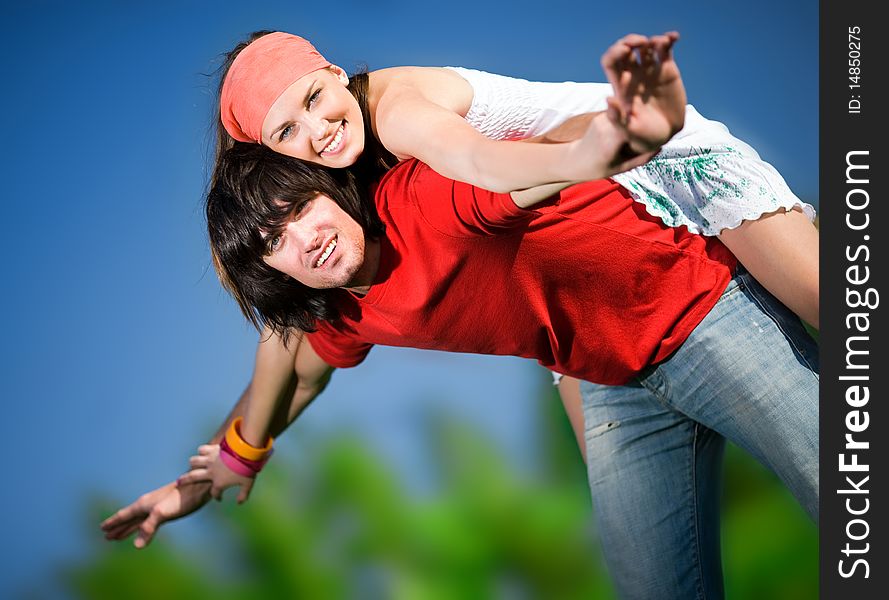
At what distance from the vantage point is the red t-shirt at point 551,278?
1156 mm

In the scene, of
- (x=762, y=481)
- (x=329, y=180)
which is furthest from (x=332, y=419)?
(x=329, y=180)

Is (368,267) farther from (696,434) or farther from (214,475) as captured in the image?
(214,475)

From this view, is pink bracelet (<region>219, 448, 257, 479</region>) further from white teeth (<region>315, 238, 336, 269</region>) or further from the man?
white teeth (<region>315, 238, 336, 269</region>)

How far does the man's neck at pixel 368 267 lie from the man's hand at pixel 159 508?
0.70m

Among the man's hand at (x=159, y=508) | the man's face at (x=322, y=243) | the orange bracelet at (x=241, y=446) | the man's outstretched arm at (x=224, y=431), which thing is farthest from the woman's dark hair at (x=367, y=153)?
the man's hand at (x=159, y=508)

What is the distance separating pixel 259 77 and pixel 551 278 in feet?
1.53

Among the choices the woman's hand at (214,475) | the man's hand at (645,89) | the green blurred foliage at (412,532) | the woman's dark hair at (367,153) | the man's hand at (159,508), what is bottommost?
the green blurred foliage at (412,532)

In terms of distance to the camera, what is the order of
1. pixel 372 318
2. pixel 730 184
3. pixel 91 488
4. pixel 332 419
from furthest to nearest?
pixel 332 419 < pixel 91 488 < pixel 372 318 < pixel 730 184

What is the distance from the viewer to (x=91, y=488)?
2.48 meters

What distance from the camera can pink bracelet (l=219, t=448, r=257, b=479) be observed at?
170cm

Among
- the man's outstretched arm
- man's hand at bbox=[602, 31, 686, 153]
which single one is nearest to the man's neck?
the man's outstretched arm

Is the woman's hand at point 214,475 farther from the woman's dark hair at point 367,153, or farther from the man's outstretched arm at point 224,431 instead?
the woman's dark hair at point 367,153
